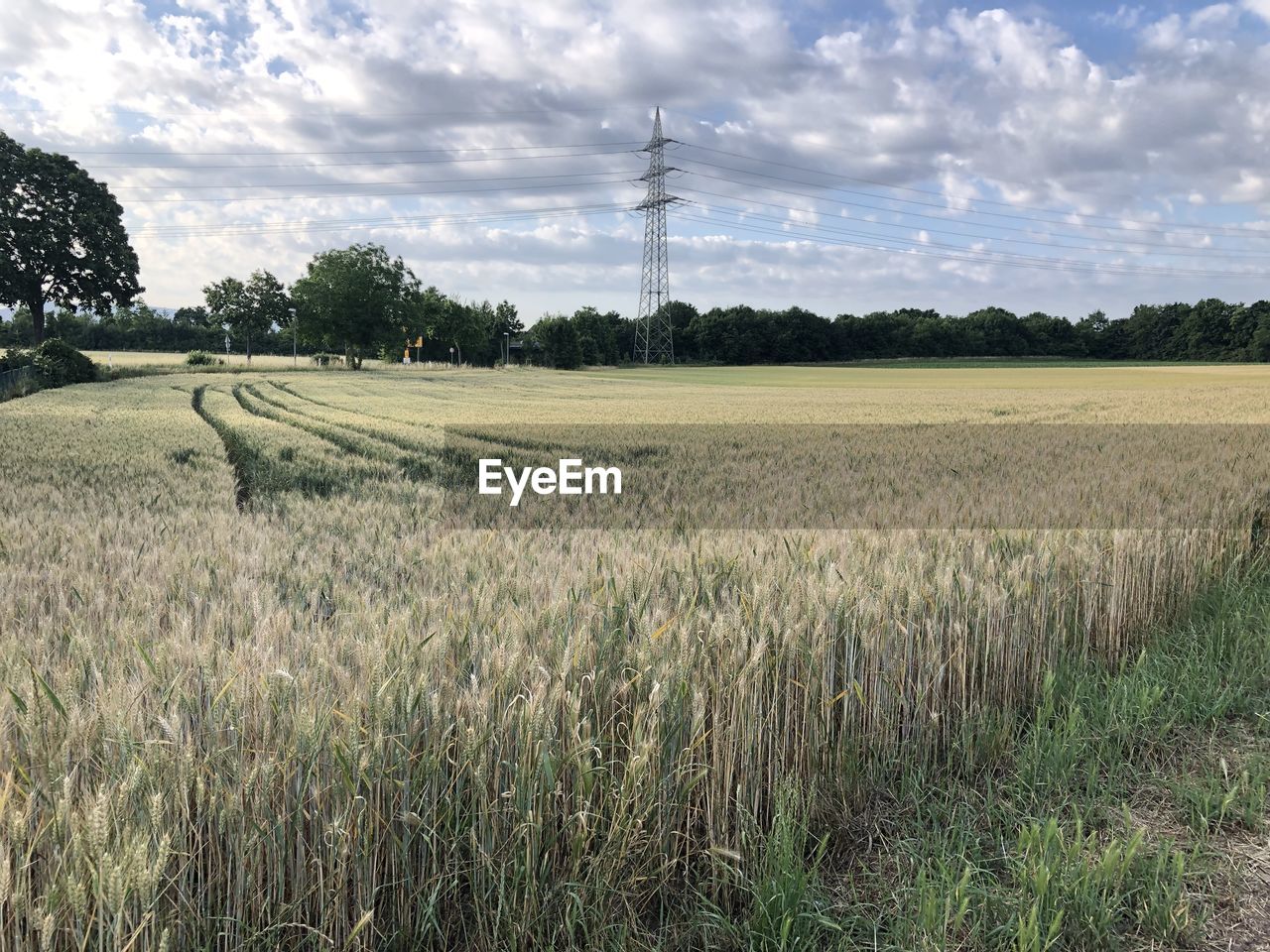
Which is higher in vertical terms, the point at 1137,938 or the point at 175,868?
the point at 175,868

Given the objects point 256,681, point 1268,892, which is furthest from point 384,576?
point 1268,892

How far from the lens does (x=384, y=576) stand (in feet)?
12.8

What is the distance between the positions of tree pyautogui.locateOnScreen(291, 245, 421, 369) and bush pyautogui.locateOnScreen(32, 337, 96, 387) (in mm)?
27786

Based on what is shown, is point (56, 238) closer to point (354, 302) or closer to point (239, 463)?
point (354, 302)

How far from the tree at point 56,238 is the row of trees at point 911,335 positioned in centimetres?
3742

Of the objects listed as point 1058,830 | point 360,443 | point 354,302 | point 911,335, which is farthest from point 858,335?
point 1058,830

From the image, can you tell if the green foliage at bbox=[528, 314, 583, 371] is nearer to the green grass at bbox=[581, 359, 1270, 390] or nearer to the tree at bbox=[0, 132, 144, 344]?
the green grass at bbox=[581, 359, 1270, 390]

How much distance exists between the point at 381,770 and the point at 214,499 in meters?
4.85

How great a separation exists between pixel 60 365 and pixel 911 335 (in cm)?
7978

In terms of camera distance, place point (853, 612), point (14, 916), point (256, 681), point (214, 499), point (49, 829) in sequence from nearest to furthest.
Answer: point (14, 916)
point (49, 829)
point (256, 681)
point (853, 612)
point (214, 499)

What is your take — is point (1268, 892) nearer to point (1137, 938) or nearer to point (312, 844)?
point (1137, 938)

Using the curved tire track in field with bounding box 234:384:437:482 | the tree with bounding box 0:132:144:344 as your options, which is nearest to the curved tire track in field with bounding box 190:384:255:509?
the curved tire track in field with bounding box 234:384:437:482

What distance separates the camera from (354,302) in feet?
223

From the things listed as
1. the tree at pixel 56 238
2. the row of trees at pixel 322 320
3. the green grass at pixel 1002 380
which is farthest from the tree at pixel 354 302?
the green grass at pixel 1002 380
